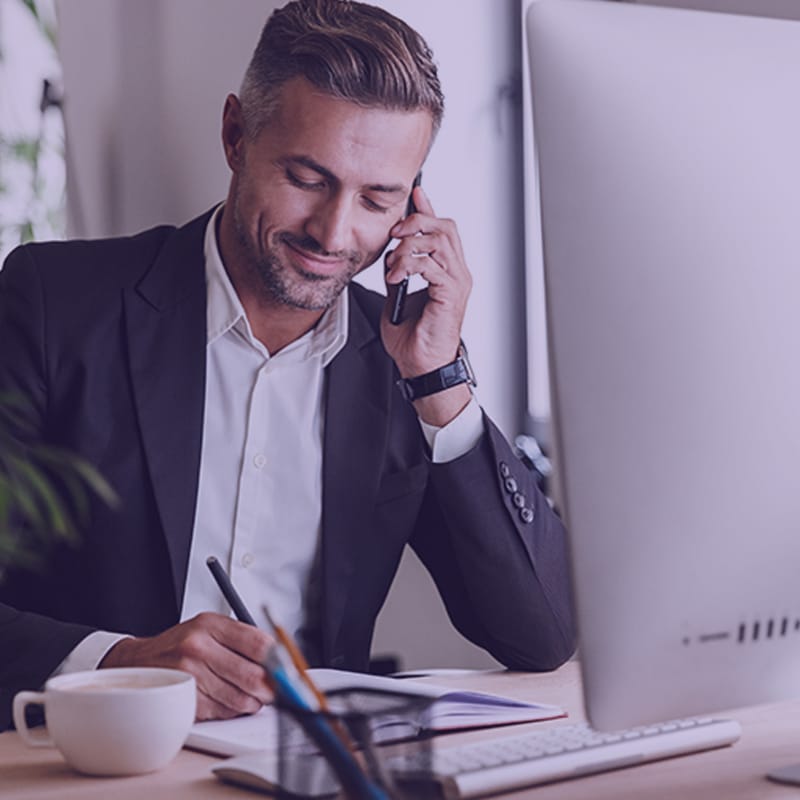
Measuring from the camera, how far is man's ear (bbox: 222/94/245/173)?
1.72 metres

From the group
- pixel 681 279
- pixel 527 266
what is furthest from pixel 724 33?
pixel 527 266

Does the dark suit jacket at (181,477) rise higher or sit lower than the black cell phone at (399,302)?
lower

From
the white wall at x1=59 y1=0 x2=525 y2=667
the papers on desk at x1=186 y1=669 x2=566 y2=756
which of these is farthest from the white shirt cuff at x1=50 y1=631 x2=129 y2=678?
the white wall at x1=59 y1=0 x2=525 y2=667

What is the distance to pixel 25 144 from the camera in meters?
2.42

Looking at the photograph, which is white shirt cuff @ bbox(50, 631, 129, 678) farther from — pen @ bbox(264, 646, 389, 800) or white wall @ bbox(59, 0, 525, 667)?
white wall @ bbox(59, 0, 525, 667)

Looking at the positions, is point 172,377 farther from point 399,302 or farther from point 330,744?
point 330,744

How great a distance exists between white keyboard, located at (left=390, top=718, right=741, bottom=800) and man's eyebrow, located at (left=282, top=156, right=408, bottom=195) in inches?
→ 30.8

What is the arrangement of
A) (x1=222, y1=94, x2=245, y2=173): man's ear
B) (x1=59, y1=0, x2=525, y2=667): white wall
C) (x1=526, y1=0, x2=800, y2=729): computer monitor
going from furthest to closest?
(x1=59, y1=0, x2=525, y2=667): white wall → (x1=222, y1=94, x2=245, y2=173): man's ear → (x1=526, y1=0, x2=800, y2=729): computer monitor

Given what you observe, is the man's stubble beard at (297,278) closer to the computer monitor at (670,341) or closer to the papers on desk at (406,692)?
the papers on desk at (406,692)

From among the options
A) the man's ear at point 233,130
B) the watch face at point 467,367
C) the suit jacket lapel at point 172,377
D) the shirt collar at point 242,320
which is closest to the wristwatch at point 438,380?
the watch face at point 467,367

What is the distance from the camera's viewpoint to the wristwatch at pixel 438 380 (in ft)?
5.10

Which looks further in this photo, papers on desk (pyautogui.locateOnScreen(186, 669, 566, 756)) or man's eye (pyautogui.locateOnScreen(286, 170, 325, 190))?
man's eye (pyautogui.locateOnScreen(286, 170, 325, 190))

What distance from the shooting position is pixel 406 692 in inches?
39.7

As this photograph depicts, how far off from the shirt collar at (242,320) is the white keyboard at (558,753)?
29.6 inches
